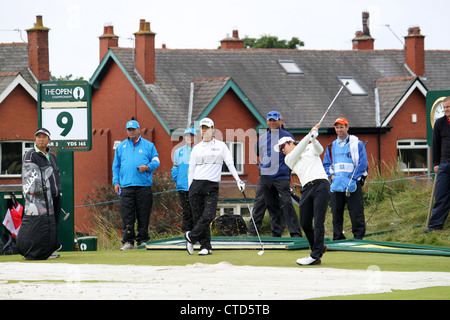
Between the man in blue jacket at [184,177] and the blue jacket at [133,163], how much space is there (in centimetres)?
74

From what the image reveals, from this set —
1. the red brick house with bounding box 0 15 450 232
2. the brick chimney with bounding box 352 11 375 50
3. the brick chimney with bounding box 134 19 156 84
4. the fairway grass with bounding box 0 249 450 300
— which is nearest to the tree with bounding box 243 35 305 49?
the brick chimney with bounding box 352 11 375 50

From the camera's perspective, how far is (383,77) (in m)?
45.8

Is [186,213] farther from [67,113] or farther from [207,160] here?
[207,160]

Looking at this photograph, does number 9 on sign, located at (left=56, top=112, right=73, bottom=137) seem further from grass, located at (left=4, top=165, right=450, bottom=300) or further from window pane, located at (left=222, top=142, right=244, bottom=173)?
window pane, located at (left=222, top=142, right=244, bottom=173)

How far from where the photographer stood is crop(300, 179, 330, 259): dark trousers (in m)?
12.2

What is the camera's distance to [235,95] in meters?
38.4

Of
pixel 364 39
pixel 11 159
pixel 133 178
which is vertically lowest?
pixel 133 178

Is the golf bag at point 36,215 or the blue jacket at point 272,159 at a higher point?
the blue jacket at point 272,159

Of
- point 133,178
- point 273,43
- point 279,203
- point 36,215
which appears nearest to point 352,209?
point 279,203

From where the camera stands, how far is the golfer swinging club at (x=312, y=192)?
1222 centimetres

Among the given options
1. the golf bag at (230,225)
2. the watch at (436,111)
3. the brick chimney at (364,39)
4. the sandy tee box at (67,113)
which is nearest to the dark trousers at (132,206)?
the sandy tee box at (67,113)

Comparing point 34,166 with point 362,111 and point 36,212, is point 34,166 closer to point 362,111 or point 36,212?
point 36,212

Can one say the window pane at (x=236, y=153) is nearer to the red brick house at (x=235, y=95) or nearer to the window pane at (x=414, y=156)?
the red brick house at (x=235, y=95)

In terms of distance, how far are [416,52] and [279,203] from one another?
106 feet
